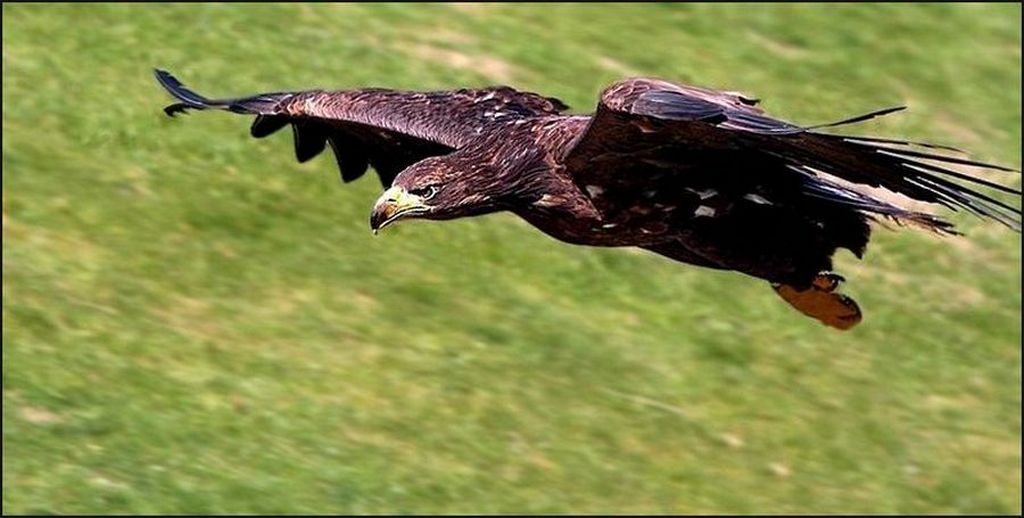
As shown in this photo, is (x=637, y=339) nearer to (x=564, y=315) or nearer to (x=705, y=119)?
(x=564, y=315)

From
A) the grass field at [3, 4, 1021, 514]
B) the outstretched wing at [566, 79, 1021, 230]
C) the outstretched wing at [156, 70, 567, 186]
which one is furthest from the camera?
the grass field at [3, 4, 1021, 514]

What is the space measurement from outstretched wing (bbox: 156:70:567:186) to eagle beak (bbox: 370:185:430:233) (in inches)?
26.9

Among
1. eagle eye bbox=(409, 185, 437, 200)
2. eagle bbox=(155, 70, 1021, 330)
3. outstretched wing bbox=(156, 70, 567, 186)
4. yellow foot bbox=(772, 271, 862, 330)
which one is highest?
outstretched wing bbox=(156, 70, 567, 186)

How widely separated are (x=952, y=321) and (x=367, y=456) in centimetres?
484

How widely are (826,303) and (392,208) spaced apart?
2.00 meters

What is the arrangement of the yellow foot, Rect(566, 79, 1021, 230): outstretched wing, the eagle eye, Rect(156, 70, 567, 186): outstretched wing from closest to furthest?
Rect(566, 79, 1021, 230): outstretched wing
the eagle eye
Rect(156, 70, 567, 186): outstretched wing
the yellow foot

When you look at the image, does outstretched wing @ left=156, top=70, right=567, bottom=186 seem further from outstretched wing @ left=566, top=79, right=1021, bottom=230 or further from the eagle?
outstretched wing @ left=566, top=79, right=1021, bottom=230

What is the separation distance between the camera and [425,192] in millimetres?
8109

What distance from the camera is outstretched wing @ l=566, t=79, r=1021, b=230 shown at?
7422 millimetres

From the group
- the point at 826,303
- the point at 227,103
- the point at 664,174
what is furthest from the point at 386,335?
the point at 664,174

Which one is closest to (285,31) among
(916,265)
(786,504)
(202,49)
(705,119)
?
(202,49)

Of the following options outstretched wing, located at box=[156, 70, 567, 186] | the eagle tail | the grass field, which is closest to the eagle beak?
outstretched wing, located at box=[156, 70, 567, 186]

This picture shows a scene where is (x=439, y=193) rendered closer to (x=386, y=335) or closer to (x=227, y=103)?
(x=227, y=103)

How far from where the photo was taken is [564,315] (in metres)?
14.4
